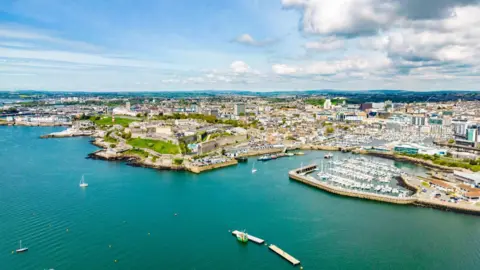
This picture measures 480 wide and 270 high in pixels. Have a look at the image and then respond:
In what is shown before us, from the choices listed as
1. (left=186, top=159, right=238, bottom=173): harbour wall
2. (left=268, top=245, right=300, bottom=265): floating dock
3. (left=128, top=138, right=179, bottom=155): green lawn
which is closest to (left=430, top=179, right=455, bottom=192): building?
(left=268, top=245, right=300, bottom=265): floating dock

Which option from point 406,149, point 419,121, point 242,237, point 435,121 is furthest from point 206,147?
point 419,121

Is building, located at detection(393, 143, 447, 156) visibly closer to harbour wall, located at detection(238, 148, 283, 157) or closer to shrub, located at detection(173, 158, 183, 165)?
harbour wall, located at detection(238, 148, 283, 157)

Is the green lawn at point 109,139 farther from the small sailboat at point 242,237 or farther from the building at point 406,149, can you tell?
the building at point 406,149

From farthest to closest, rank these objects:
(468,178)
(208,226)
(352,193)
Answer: (468,178) → (352,193) → (208,226)

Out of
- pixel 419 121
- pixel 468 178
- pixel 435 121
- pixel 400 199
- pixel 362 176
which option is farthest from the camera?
pixel 419 121

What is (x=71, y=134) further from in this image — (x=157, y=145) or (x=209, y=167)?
(x=209, y=167)

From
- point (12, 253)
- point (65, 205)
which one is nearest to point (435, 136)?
point (65, 205)
